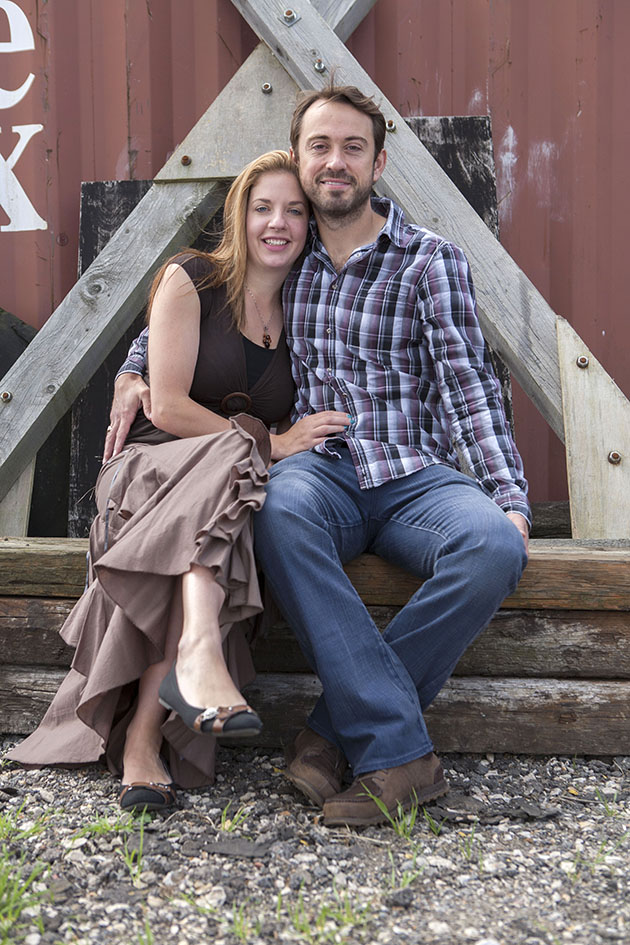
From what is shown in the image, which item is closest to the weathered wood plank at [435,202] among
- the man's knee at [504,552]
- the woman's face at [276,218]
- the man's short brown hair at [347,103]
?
the man's short brown hair at [347,103]

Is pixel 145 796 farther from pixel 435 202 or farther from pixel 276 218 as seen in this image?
pixel 435 202

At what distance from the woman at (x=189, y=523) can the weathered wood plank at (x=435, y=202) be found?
1.61 ft

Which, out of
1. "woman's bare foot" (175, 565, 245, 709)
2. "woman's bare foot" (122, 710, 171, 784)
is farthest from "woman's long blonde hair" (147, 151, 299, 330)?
"woman's bare foot" (122, 710, 171, 784)

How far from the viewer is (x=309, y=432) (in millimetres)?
2602

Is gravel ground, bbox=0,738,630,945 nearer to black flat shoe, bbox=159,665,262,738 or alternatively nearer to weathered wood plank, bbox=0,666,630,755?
weathered wood plank, bbox=0,666,630,755

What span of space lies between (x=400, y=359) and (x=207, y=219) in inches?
46.7

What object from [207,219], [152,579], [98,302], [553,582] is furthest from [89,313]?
[553,582]

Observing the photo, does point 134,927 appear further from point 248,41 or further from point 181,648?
point 248,41

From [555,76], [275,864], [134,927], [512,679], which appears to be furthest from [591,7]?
[134,927]

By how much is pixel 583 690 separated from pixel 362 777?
810 mm

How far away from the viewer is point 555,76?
3.87 meters

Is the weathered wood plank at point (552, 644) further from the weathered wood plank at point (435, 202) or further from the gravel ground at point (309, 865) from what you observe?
the weathered wood plank at point (435, 202)

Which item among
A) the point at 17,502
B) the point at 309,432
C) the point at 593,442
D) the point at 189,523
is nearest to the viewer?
the point at 189,523

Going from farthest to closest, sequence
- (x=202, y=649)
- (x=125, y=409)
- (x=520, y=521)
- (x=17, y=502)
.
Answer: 1. (x=17, y=502)
2. (x=125, y=409)
3. (x=520, y=521)
4. (x=202, y=649)
